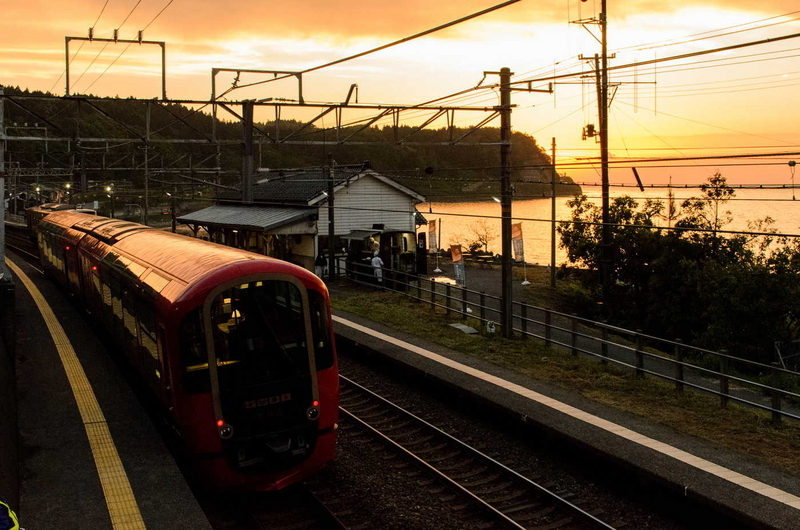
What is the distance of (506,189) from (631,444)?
26.7ft

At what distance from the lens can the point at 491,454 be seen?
10.8 m

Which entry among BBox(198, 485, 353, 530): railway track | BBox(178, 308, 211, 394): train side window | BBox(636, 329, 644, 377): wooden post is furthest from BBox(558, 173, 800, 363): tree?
BBox(178, 308, 211, 394): train side window

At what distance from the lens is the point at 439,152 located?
75.4 meters

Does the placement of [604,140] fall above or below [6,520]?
above

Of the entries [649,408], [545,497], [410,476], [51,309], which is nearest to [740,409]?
[649,408]

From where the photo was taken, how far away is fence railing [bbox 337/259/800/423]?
12.0m

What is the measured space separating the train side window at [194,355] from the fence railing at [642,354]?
25.0ft

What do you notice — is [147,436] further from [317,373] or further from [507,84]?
[507,84]

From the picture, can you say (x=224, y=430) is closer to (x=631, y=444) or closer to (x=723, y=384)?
(x=631, y=444)

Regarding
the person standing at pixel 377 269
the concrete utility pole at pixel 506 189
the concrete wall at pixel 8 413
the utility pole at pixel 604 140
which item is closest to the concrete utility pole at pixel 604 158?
the utility pole at pixel 604 140

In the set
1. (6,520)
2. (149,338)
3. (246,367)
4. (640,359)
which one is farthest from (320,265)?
(6,520)

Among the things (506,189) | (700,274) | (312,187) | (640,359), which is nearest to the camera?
(640,359)

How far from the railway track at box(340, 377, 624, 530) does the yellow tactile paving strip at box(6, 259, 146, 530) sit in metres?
3.59

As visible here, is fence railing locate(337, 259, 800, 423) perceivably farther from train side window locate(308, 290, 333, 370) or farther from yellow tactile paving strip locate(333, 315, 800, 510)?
train side window locate(308, 290, 333, 370)
